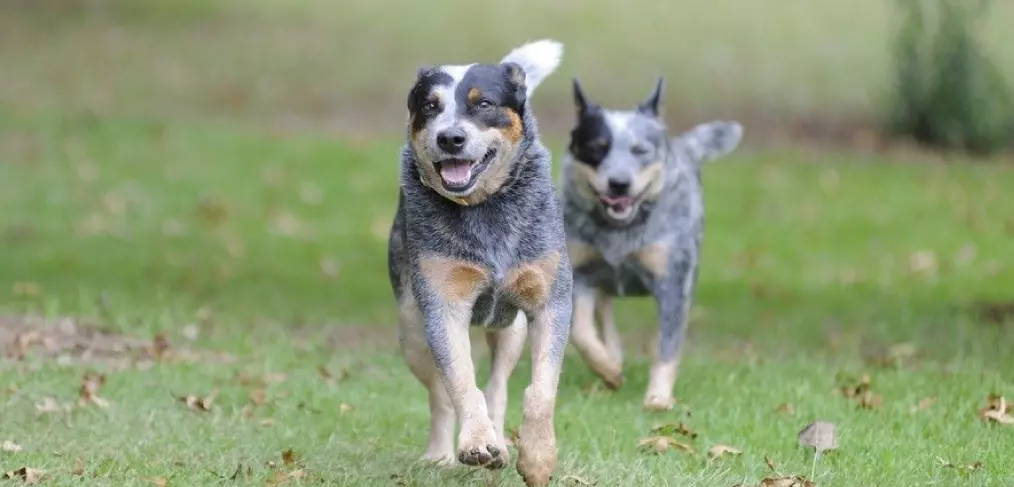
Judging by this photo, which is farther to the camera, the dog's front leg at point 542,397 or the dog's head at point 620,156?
the dog's head at point 620,156

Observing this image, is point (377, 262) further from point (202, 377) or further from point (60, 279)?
point (202, 377)

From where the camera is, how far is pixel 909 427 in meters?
7.15

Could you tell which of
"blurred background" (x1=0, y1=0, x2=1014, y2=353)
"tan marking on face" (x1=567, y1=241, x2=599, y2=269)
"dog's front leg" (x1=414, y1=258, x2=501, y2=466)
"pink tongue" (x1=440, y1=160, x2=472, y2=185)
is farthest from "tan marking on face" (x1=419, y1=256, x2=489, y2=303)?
"blurred background" (x1=0, y1=0, x2=1014, y2=353)

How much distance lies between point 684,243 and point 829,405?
1427mm

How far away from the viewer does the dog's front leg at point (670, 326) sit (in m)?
8.27

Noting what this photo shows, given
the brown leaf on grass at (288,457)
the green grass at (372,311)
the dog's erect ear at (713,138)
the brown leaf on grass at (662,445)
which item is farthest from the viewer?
the dog's erect ear at (713,138)

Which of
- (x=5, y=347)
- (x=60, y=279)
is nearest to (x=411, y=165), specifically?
(x=5, y=347)

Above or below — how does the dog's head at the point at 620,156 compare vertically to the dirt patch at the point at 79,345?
above

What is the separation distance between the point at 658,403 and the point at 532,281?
2.20 m

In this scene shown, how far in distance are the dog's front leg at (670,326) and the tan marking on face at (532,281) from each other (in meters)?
2.17

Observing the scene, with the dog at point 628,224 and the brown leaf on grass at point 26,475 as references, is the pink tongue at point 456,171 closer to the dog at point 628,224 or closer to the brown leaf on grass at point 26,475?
the brown leaf on grass at point 26,475

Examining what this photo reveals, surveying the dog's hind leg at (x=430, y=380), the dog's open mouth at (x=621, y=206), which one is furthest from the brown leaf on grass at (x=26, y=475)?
the dog's open mouth at (x=621, y=206)

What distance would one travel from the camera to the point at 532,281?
602 centimetres

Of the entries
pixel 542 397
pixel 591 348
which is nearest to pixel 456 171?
pixel 542 397
